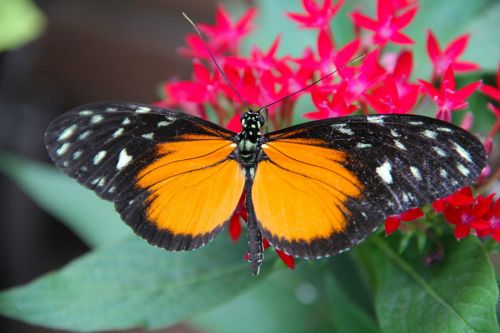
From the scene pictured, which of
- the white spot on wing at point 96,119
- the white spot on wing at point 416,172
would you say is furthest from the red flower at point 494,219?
the white spot on wing at point 96,119

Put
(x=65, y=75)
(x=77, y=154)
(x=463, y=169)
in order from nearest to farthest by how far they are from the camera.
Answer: (x=463, y=169) < (x=77, y=154) < (x=65, y=75)

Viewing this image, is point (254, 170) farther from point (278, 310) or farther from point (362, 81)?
point (278, 310)

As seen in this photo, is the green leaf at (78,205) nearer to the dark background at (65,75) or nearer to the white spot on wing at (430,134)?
the white spot on wing at (430,134)

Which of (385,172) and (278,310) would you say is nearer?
(385,172)

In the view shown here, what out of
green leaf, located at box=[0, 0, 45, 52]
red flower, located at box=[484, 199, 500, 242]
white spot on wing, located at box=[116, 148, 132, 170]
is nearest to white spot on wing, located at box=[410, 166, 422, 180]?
red flower, located at box=[484, 199, 500, 242]

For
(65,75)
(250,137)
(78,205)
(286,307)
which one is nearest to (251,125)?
(250,137)

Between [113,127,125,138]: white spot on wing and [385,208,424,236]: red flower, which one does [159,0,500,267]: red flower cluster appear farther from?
[113,127,125,138]: white spot on wing

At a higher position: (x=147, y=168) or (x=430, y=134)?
(x=147, y=168)
